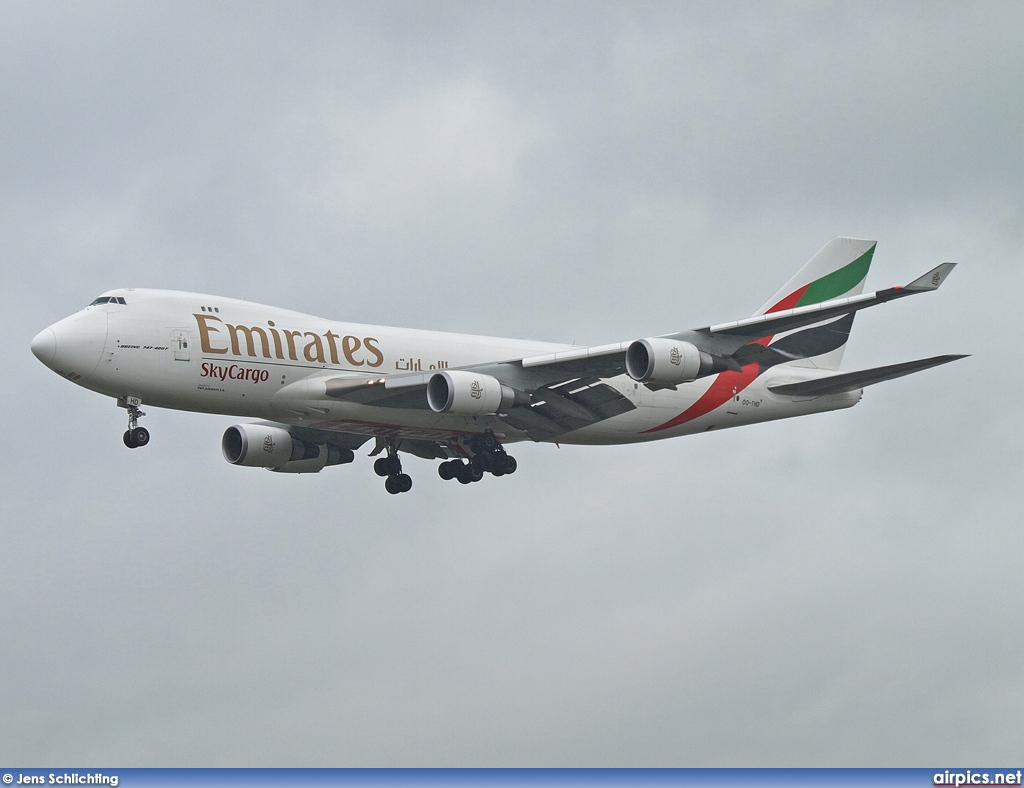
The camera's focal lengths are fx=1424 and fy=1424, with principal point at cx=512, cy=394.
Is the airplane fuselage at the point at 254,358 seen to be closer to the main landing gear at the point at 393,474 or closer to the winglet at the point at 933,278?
the main landing gear at the point at 393,474

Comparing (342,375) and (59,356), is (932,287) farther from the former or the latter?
(59,356)

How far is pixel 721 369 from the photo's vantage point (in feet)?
130

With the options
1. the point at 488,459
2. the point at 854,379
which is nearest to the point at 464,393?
the point at 488,459

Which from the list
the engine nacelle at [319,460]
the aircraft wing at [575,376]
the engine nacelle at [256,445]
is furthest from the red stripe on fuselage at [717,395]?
the engine nacelle at [256,445]

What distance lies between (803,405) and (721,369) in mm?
9036

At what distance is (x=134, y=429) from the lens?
130 feet

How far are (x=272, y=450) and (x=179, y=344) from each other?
27.7ft

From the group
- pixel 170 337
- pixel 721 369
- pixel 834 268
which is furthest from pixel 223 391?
pixel 834 268

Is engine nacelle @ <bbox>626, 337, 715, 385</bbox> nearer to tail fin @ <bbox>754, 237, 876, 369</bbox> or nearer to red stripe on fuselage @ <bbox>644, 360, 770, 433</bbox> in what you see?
red stripe on fuselage @ <bbox>644, 360, 770, 433</bbox>

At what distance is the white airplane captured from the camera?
38.9 metres

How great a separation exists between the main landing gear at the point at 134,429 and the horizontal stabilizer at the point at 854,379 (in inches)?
806

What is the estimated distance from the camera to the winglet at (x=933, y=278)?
35344 millimetres

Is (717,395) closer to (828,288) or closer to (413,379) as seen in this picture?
(828,288)

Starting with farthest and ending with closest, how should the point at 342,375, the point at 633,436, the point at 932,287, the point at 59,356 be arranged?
the point at 633,436, the point at 342,375, the point at 59,356, the point at 932,287
